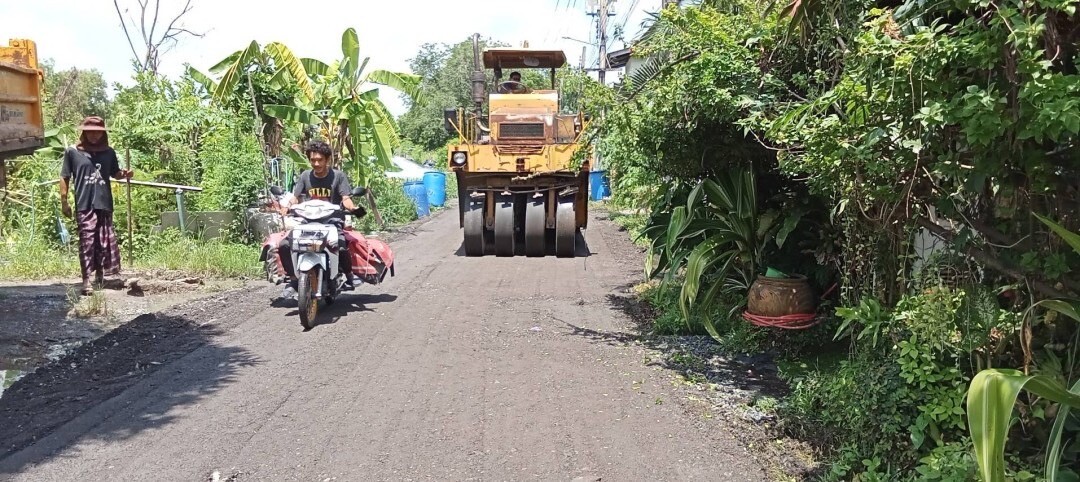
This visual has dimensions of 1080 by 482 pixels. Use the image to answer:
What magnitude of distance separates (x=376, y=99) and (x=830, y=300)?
11.0m

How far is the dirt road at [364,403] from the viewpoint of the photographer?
4074 millimetres

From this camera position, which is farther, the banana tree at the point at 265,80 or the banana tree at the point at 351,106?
the banana tree at the point at 351,106

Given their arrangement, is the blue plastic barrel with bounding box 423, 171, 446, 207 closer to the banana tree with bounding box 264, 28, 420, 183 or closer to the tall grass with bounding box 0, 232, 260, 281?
the banana tree with bounding box 264, 28, 420, 183

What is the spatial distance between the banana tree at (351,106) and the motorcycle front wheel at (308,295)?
6841 millimetres

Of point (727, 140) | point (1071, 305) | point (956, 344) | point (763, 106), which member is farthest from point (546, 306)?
point (1071, 305)

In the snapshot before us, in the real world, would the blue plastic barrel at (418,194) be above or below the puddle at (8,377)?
above

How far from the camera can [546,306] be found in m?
8.30

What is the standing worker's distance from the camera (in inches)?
331

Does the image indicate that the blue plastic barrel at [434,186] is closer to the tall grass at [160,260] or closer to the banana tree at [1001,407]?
the tall grass at [160,260]

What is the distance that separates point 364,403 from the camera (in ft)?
16.6

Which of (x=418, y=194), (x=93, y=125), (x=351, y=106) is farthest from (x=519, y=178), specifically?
(x=418, y=194)

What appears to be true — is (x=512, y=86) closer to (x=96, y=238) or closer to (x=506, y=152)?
(x=506, y=152)

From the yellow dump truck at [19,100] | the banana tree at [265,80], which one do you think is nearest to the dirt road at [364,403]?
the yellow dump truck at [19,100]

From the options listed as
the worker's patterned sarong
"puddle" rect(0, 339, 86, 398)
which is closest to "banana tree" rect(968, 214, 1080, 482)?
"puddle" rect(0, 339, 86, 398)
